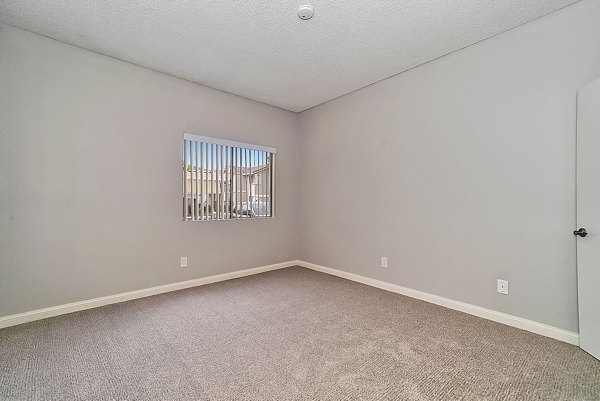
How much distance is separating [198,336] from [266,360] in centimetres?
67

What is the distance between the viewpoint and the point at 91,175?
274 centimetres

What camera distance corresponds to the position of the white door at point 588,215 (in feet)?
6.08

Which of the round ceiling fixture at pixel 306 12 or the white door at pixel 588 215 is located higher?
the round ceiling fixture at pixel 306 12

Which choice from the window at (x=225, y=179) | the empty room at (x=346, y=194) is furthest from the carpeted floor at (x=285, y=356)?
the window at (x=225, y=179)

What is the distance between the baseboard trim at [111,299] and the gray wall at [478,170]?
1.66 m

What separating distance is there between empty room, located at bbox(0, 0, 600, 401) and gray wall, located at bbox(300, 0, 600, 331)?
0.02 m

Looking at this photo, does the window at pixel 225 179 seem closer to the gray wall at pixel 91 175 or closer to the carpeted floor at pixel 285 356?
the gray wall at pixel 91 175

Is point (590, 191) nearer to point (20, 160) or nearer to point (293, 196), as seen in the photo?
point (293, 196)

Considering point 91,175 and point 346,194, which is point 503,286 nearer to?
point 346,194

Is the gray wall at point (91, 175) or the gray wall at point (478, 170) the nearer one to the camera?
the gray wall at point (478, 170)

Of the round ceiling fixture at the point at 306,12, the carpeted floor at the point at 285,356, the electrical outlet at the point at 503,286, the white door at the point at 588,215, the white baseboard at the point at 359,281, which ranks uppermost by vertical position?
the round ceiling fixture at the point at 306,12

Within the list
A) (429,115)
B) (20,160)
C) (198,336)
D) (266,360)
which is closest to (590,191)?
(429,115)

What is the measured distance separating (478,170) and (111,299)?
3850mm

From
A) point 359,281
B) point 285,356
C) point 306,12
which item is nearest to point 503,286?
point 359,281
